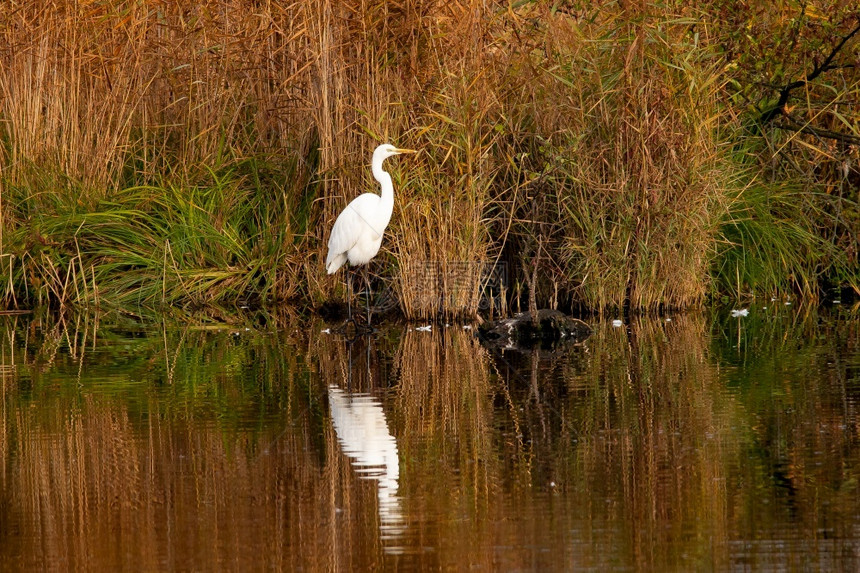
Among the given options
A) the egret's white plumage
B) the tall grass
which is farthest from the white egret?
the tall grass

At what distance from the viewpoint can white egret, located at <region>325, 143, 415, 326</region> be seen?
933 cm

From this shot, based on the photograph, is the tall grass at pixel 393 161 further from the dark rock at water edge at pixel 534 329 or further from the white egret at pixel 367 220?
the dark rock at water edge at pixel 534 329

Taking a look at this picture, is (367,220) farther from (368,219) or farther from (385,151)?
(385,151)

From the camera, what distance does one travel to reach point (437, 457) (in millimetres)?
5133

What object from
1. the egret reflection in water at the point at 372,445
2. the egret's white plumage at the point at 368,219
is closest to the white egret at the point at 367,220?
the egret's white plumage at the point at 368,219

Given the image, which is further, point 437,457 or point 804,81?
point 804,81

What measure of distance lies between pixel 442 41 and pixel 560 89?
3.10 ft

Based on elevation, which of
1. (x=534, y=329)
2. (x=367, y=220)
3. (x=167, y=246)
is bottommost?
(x=534, y=329)

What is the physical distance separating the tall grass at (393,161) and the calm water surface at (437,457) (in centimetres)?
155

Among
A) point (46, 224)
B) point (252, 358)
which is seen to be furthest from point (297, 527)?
point (46, 224)

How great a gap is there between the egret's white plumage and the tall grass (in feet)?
0.99

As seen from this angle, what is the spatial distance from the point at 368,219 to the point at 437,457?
4367 mm

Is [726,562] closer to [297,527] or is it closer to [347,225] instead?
[297,527]

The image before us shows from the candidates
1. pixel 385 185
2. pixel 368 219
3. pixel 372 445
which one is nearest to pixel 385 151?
pixel 385 185
